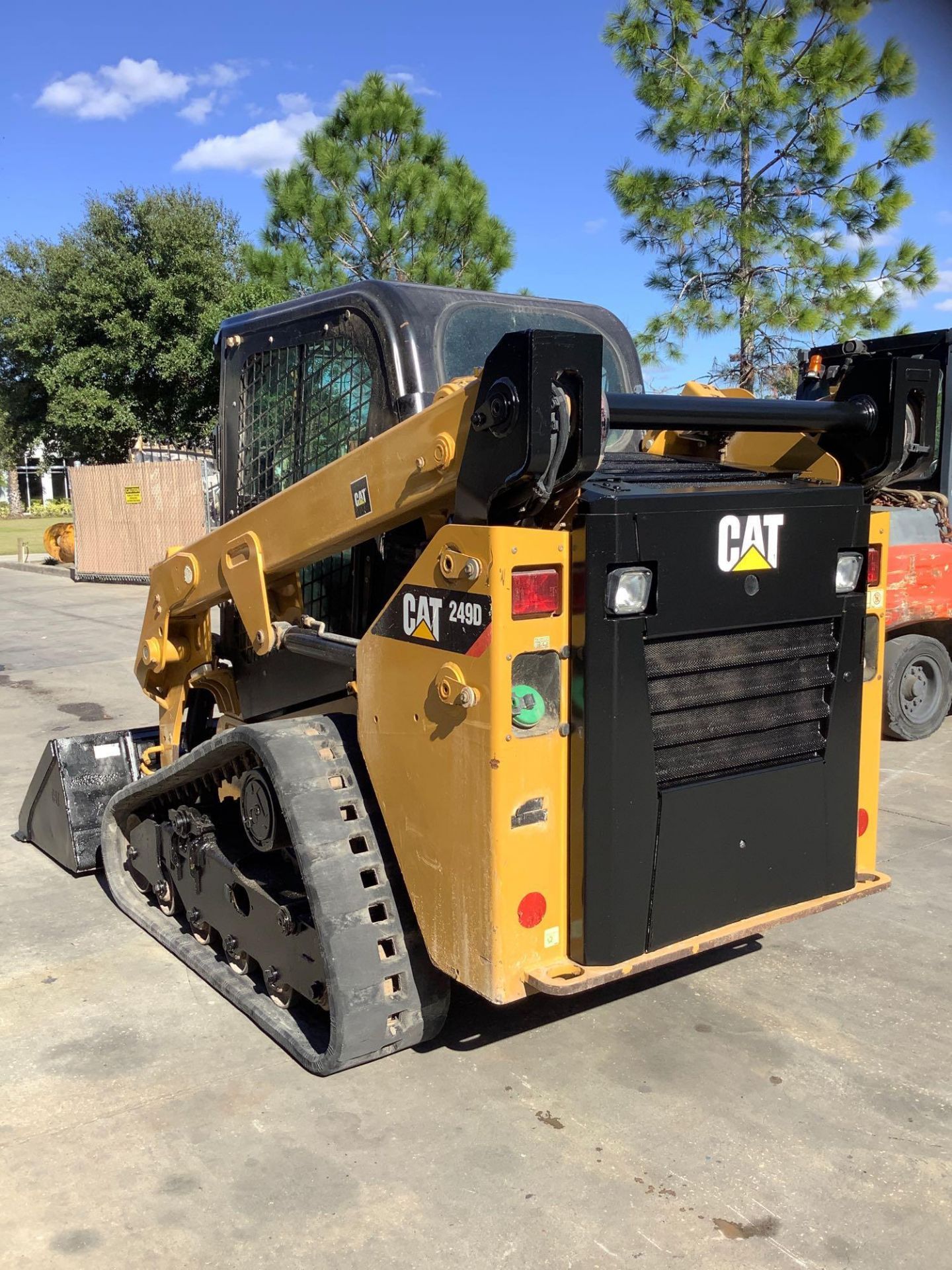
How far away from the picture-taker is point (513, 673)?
286cm

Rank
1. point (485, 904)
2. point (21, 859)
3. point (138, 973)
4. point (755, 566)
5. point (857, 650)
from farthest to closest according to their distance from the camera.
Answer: point (21, 859) → point (138, 973) → point (857, 650) → point (755, 566) → point (485, 904)

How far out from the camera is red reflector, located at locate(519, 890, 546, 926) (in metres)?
2.96

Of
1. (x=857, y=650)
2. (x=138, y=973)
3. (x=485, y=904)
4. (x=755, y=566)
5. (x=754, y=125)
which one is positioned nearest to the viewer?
(x=485, y=904)

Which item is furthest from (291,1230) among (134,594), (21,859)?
(134,594)

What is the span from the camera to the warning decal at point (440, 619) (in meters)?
2.84

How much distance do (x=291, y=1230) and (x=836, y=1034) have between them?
1.92 metres

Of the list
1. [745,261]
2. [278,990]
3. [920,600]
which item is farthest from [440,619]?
[745,261]

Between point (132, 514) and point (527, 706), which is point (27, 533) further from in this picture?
point (527, 706)

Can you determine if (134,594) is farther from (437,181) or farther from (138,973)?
(138,973)

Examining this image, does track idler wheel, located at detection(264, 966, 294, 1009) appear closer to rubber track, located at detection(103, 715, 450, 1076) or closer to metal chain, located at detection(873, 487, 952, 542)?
rubber track, located at detection(103, 715, 450, 1076)

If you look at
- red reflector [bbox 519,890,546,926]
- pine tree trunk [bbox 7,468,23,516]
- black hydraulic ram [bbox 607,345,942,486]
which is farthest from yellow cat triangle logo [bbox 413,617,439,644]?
pine tree trunk [bbox 7,468,23,516]

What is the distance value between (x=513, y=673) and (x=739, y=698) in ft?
2.53

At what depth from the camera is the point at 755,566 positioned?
315 centimetres

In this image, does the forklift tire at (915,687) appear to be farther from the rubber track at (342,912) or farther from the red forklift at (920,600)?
the rubber track at (342,912)
